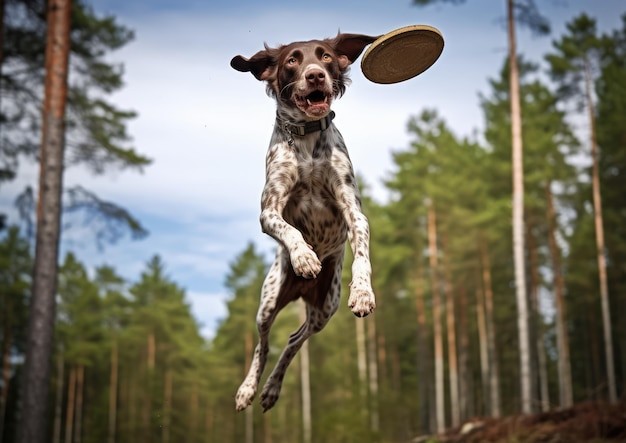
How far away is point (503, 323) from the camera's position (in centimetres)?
4331

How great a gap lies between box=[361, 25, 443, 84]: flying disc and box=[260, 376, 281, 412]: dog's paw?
5.46 ft

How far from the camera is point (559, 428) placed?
10.9m

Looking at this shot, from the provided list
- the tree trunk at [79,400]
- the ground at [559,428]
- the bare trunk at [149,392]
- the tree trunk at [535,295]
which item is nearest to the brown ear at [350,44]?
the ground at [559,428]

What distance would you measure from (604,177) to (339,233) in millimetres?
32683

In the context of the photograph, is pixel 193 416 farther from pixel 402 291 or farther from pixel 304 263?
pixel 304 263

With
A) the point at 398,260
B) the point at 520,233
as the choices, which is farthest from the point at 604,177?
the point at 520,233

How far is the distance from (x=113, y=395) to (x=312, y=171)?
50.9m

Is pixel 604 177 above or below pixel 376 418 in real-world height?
above

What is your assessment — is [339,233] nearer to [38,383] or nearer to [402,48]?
[402,48]

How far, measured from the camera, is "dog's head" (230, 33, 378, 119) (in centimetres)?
243

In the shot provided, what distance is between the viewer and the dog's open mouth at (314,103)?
240cm

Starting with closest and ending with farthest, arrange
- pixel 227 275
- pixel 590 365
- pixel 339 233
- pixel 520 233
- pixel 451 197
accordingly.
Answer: pixel 339 233
pixel 520 233
pixel 451 197
pixel 227 275
pixel 590 365

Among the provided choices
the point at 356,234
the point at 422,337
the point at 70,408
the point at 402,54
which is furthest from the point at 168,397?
the point at 402,54

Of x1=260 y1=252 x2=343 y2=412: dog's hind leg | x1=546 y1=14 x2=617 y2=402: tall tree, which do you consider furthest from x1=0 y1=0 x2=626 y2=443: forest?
x1=260 y1=252 x2=343 y2=412: dog's hind leg
